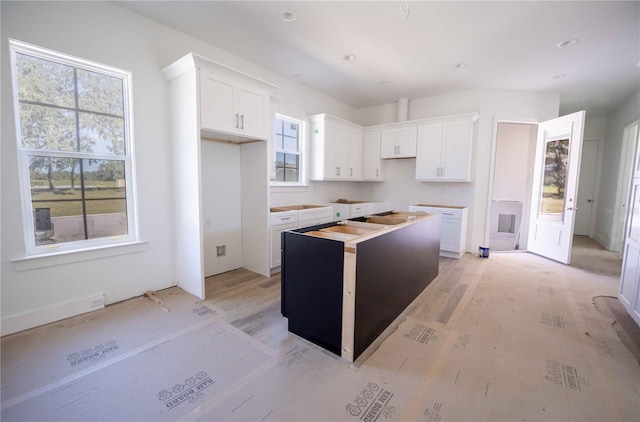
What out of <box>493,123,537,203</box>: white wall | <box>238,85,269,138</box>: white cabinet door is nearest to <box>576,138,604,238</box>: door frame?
<box>493,123,537,203</box>: white wall

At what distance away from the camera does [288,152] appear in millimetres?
4668

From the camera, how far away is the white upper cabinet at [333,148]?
4.82 m

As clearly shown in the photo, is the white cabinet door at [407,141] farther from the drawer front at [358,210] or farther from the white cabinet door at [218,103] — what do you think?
the white cabinet door at [218,103]

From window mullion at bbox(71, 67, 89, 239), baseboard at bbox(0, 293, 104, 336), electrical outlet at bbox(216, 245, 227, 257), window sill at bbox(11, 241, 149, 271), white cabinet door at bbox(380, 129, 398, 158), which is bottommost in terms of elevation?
baseboard at bbox(0, 293, 104, 336)

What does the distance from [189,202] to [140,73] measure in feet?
4.74

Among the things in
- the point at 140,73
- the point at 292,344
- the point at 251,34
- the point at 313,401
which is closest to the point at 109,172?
the point at 140,73

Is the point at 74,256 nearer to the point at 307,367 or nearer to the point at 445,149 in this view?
the point at 307,367

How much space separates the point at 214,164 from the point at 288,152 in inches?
57.2

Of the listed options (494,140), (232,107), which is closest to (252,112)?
(232,107)

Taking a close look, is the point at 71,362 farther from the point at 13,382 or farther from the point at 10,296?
the point at 10,296

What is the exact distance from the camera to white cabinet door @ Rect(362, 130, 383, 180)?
563cm

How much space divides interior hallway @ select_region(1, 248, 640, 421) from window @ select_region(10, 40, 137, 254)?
2.80ft

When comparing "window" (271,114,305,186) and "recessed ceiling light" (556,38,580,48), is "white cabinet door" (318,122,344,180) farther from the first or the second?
"recessed ceiling light" (556,38,580,48)

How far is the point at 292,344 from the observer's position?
2.18 metres
